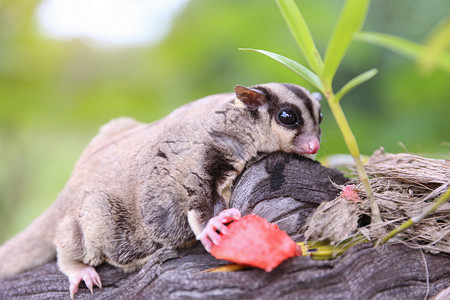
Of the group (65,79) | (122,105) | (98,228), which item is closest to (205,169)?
(98,228)

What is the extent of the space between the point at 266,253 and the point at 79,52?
3882mm

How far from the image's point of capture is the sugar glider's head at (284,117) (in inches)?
96.1

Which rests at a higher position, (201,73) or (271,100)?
(201,73)

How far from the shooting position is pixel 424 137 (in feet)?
13.7

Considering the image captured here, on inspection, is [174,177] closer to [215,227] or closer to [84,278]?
[215,227]

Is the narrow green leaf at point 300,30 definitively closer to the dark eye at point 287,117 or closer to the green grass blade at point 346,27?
the green grass blade at point 346,27

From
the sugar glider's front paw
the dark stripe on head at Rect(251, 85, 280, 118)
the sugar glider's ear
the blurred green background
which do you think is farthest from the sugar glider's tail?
the dark stripe on head at Rect(251, 85, 280, 118)

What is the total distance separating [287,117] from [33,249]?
193 centimetres

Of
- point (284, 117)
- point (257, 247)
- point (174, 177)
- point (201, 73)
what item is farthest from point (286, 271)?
point (201, 73)

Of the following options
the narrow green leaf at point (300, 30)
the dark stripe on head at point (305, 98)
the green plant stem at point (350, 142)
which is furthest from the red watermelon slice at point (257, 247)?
the dark stripe on head at point (305, 98)

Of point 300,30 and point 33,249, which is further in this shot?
point 33,249

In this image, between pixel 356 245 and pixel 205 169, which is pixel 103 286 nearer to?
pixel 205 169

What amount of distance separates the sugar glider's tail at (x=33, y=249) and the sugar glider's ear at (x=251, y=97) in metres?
1.44

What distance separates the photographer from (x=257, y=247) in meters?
1.67
